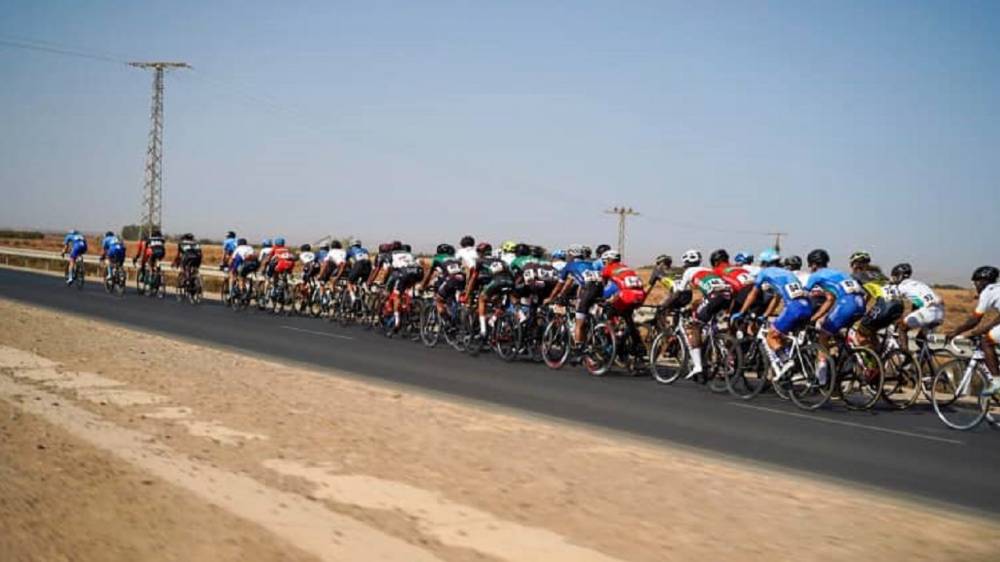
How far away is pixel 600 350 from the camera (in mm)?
15438

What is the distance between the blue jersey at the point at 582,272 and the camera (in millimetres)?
15641

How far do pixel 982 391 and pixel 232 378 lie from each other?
10.2 metres

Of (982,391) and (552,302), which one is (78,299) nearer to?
(552,302)

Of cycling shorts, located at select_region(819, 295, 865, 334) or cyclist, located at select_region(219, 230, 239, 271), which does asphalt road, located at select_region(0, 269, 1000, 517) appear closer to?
cycling shorts, located at select_region(819, 295, 865, 334)

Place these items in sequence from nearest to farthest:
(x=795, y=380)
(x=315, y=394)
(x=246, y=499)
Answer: (x=246, y=499), (x=315, y=394), (x=795, y=380)

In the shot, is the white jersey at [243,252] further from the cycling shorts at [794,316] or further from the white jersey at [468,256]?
the cycling shorts at [794,316]

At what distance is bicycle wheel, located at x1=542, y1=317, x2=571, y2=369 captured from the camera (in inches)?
646

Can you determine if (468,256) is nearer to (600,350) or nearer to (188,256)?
(600,350)

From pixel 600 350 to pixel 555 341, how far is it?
1.38 meters

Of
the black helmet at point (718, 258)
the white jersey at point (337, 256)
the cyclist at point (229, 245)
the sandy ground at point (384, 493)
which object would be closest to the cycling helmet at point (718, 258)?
the black helmet at point (718, 258)

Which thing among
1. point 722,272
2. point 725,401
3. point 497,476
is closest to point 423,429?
point 497,476

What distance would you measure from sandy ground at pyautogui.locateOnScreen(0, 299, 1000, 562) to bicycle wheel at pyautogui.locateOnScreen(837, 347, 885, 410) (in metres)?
4.82

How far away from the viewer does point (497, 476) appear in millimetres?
6973

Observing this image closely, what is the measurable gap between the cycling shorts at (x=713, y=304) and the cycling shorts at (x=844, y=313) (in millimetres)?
1847
